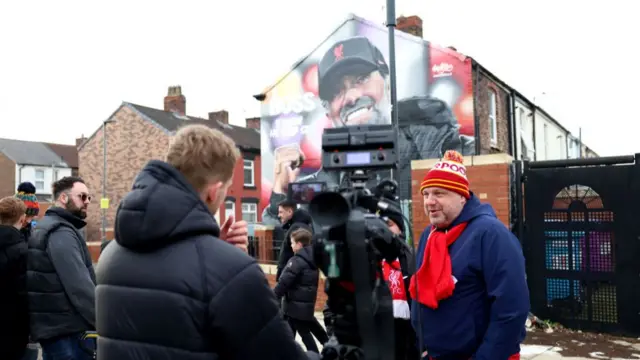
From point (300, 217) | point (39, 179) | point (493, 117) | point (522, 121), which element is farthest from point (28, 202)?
point (39, 179)

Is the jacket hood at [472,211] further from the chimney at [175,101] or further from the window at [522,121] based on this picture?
the chimney at [175,101]

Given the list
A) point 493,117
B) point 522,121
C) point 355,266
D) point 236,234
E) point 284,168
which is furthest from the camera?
point 522,121

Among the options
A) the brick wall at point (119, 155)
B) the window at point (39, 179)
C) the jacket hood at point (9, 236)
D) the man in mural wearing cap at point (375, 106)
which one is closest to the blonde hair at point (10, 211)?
the jacket hood at point (9, 236)

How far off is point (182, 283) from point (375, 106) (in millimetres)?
17617

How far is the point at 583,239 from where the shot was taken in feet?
24.8

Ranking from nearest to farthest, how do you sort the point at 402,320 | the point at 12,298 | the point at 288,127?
1. the point at 402,320
2. the point at 12,298
3. the point at 288,127

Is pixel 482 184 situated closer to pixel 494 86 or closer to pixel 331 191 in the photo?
pixel 331 191

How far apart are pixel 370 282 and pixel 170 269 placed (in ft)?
2.60

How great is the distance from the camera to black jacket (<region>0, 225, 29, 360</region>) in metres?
4.08

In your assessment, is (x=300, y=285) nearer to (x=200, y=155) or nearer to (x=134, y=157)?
(x=200, y=155)

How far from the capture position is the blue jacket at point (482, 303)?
3.01 m

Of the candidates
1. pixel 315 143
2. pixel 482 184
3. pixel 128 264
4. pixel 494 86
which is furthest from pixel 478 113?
pixel 128 264

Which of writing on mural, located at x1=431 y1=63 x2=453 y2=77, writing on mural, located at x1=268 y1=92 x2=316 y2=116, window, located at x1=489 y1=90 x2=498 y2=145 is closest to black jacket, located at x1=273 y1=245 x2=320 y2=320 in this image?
writing on mural, located at x1=431 y1=63 x2=453 y2=77

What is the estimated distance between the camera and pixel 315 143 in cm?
2053
